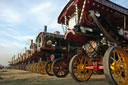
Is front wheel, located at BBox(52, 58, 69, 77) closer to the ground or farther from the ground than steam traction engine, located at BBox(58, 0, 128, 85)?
closer to the ground

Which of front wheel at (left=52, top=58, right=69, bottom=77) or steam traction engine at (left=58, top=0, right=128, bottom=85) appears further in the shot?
front wheel at (left=52, top=58, right=69, bottom=77)

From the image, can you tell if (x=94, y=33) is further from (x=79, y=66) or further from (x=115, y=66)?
(x=115, y=66)

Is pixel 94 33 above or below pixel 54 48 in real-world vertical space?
above

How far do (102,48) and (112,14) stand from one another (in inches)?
73.0

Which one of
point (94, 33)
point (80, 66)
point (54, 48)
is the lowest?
point (80, 66)

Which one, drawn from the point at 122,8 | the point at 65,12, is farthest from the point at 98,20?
the point at 65,12

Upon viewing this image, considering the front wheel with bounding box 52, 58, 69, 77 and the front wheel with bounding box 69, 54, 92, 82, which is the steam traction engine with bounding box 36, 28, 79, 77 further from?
the front wheel with bounding box 69, 54, 92, 82

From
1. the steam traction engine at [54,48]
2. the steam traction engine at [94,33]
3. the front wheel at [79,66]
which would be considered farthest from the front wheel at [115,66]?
the steam traction engine at [54,48]

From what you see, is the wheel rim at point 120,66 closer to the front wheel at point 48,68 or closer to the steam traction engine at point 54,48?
the steam traction engine at point 54,48

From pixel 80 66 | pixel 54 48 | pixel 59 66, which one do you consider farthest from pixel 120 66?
pixel 54 48

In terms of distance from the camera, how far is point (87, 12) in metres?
5.70

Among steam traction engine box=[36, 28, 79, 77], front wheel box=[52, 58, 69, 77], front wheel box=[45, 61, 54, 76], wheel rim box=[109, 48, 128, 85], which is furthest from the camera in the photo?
steam traction engine box=[36, 28, 79, 77]

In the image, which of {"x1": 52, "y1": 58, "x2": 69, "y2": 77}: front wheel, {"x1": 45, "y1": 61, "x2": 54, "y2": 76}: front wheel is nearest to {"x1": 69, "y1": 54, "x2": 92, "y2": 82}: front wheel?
{"x1": 52, "y1": 58, "x2": 69, "y2": 77}: front wheel

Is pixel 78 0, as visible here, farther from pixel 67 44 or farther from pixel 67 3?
pixel 67 44
